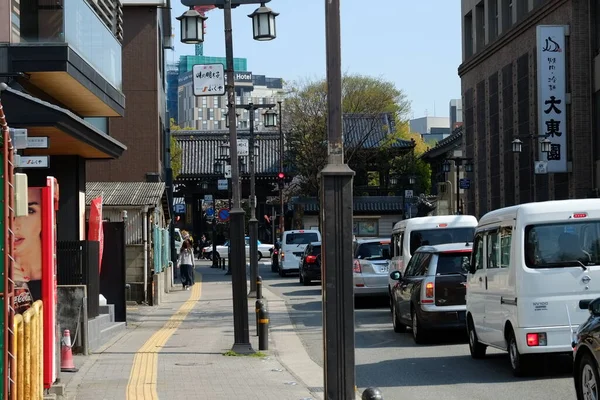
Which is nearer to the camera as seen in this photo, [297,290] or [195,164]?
[297,290]

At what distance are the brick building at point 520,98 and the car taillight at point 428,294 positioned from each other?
2196 cm

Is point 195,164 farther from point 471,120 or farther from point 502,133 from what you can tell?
point 502,133

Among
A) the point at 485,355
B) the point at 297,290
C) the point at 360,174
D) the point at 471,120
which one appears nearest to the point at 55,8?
the point at 485,355

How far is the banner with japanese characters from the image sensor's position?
128ft

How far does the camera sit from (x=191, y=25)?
1734 cm

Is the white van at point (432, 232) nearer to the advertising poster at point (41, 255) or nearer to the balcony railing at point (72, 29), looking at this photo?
the balcony railing at point (72, 29)

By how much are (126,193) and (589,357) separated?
22.9 m

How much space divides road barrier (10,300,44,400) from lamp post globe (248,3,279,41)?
8.24 meters

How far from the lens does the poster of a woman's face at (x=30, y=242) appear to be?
36.9 feet

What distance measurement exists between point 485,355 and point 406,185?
163 ft

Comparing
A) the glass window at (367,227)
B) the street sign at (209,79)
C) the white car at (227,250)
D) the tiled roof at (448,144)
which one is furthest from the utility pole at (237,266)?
the white car at (227,250)

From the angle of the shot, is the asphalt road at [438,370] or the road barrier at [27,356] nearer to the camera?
the road barrier at [27,356]

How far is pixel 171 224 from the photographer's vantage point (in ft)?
155

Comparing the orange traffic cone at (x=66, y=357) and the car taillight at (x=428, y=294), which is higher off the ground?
the car taillight at (x=428, y=294)
